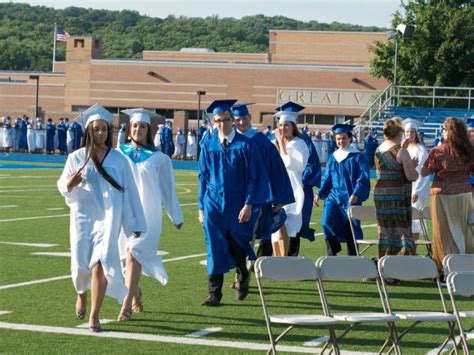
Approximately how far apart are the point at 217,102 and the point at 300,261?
305 cm

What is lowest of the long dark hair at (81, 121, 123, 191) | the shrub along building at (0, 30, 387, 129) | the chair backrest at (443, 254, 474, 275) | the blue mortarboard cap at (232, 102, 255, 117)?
the shrub along building at (0, 30, 387, 129)

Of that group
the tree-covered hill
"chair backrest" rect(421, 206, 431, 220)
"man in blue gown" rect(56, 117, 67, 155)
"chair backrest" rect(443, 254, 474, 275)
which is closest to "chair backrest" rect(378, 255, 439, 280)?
Result: "chair backrest" rect(443, 254, 474, 275)

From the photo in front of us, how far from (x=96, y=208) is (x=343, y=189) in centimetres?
519

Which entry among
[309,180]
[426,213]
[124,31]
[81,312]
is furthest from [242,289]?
[124,31]

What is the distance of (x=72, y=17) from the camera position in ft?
503

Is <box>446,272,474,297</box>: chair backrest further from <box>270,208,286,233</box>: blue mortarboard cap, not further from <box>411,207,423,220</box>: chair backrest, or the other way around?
<box>411,207,423,220</box>: chair backrest

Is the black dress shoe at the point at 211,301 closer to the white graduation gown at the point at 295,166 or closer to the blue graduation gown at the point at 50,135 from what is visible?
the white graduation gown at the point at 295,166

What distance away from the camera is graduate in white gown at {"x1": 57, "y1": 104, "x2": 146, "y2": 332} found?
32.5 ft

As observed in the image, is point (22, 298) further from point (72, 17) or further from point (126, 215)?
point (72, 17)

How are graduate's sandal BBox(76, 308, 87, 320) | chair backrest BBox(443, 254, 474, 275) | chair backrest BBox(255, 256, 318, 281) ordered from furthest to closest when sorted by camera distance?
graduate's sandal BBox(76, 308, 87, 320) → chair backrest BBox(443, 254, 474, 275) → chair backrest BBox(255, 256, 318, 281)

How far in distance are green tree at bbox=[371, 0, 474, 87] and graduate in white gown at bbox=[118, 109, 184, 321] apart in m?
49.2

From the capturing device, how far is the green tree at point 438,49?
196 ft

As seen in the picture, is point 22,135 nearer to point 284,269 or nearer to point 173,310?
point 173,310

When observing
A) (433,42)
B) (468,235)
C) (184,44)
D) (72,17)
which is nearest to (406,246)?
(468,235)
